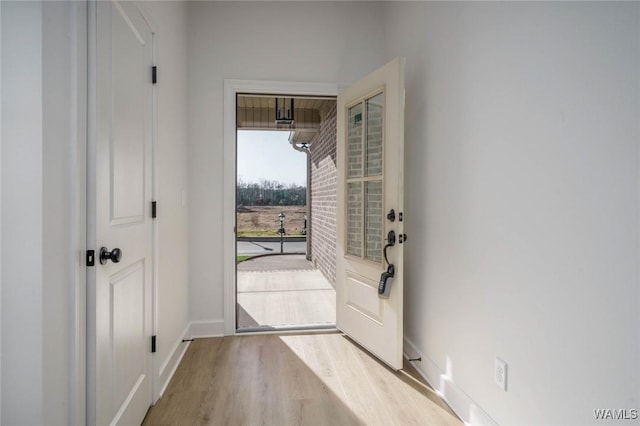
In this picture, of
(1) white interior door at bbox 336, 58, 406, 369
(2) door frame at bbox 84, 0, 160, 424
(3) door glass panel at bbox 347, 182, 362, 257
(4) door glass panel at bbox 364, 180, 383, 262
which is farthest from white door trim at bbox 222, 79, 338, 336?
(2) door frame at bbox 84, 0, 160, 424

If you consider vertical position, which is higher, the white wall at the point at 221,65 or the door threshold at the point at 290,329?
the white wall at the point at 221,65

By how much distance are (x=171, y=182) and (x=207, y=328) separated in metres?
1.31

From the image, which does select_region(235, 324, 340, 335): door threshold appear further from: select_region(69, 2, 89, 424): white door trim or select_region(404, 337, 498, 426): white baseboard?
select_region(69, 2, 89, 424): white door trim

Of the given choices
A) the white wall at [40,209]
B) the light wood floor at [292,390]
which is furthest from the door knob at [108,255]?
the light wood floor at [292,390]

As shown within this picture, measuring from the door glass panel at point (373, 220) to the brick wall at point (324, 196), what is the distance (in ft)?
6.18

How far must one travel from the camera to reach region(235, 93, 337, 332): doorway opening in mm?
4000

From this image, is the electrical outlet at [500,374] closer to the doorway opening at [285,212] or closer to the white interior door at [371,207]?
the white interior door at [371,207]

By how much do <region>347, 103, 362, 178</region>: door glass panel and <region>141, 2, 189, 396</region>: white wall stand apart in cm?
130

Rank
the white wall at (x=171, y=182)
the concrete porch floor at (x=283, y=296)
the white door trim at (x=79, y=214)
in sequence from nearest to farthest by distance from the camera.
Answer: the white door trim at (x=79, y=214)
the white wall at (x=171, y=182)
the concrete porch floor at (x=283, y=296)

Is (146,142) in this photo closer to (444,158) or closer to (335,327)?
(444,158)

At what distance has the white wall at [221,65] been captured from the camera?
10.0ft

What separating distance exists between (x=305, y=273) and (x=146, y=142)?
4352 millimetres

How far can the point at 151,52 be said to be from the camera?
2.07 m

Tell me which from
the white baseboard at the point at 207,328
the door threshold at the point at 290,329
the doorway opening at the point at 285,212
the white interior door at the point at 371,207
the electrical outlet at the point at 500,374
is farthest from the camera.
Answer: the doorway opening at the point at 285,212
